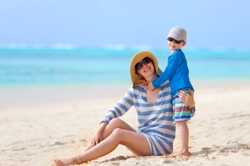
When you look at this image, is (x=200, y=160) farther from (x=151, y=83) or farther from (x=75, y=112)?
(x=75, y=112)

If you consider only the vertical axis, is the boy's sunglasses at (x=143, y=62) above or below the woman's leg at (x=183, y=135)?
above

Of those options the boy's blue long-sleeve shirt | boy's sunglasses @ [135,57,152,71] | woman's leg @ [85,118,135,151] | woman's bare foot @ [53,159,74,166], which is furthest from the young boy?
woman's bare foot @ [53,159,74,166]

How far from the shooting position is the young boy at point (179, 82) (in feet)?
19.9

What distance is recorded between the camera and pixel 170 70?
6121 mm

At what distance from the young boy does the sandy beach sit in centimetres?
28

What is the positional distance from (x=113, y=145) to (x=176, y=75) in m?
0.85

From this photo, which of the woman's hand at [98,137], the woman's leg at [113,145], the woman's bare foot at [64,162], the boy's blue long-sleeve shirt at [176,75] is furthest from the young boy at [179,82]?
the woman's bare foot at [64,162]

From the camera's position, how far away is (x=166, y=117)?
6.22 m

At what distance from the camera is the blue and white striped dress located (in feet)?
20.4

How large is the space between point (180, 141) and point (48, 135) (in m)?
3.34

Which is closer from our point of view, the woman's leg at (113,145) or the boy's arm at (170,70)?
the woman's leg at (113,145)

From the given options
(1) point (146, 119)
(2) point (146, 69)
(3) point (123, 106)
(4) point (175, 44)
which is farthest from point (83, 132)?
(4) point (175, 44)

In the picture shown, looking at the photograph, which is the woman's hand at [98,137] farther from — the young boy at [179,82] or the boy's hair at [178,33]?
the boy's hair at [178,33]

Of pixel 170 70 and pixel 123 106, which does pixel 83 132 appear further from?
pixel 170 70
